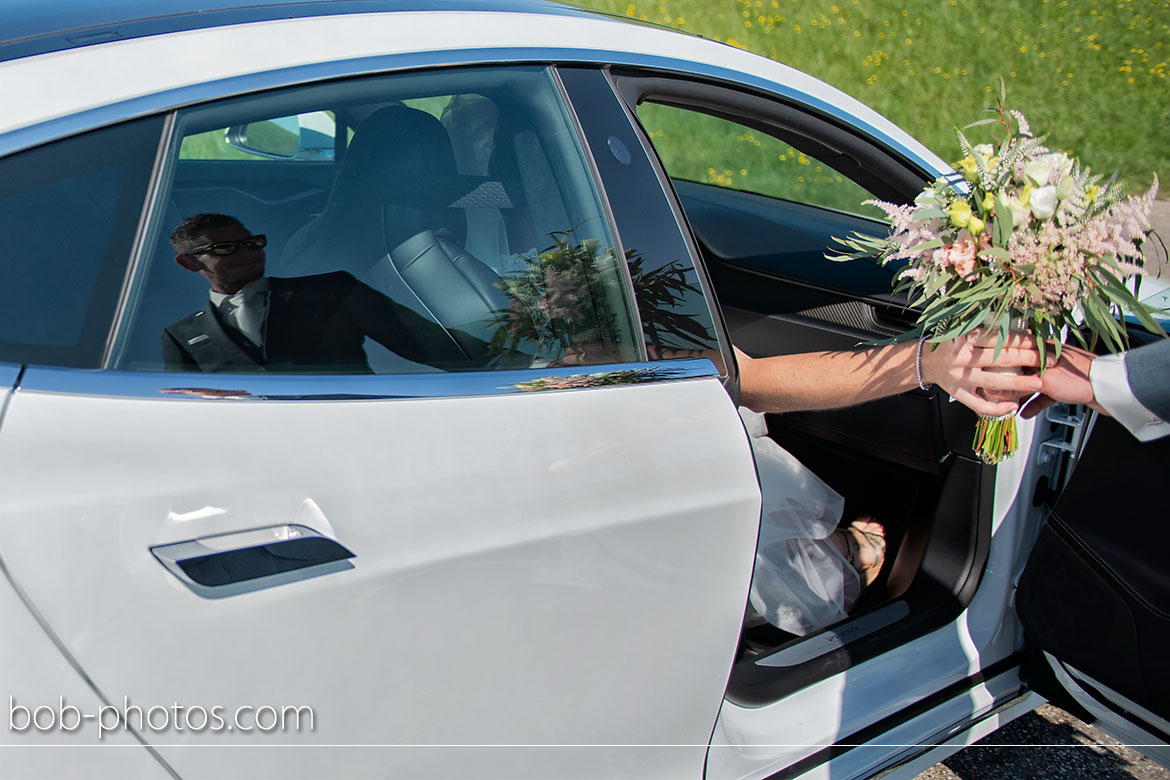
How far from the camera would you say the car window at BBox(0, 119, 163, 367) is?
1.17 metres

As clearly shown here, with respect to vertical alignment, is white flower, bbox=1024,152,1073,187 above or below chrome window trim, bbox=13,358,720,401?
above

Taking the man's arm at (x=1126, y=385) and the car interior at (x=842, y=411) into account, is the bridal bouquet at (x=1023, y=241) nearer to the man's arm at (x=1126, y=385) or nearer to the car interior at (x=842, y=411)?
the man's arm at (x=1126, y=385)

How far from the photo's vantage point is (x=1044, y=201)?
1.63m

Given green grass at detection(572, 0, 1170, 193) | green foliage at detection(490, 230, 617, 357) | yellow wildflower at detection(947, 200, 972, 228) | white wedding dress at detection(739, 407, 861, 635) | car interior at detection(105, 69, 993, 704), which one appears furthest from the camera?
green grass at detection(572, 0, 1170, 193)

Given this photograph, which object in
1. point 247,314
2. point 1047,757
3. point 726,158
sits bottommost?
point 1047,757

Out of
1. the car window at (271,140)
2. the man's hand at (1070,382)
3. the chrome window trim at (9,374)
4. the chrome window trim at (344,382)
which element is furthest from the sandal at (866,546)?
the chrome window trim at (9,374)

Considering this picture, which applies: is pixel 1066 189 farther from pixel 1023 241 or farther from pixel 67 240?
pixel 67 240

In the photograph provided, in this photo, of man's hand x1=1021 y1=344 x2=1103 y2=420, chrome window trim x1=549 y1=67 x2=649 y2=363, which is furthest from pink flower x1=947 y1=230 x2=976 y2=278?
chrome window trim x1=549 y1=67 x2=649 y2=363

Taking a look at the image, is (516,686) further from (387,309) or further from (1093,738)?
(1093,738)

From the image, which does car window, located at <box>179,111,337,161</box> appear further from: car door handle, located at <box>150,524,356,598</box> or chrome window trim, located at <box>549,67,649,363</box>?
car door handle, located at <box>150,524,356,598</box>

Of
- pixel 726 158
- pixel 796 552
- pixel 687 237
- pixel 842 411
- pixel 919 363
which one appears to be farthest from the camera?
pixel 726 158

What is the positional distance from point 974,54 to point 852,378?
8709 mm

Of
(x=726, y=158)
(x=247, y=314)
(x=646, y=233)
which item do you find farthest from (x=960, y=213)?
(x=726, y=158)

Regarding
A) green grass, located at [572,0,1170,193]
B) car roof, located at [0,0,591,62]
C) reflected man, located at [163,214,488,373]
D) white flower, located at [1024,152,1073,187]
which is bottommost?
reflected man, located at [163,214,488,373]
